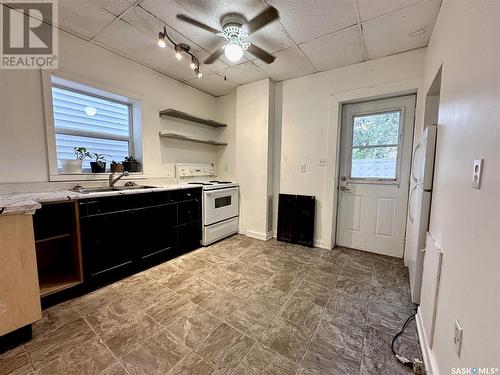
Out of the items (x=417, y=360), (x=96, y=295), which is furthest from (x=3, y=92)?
(x=417, y=360)

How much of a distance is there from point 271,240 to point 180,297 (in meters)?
1.86

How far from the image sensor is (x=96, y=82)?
2.44 m

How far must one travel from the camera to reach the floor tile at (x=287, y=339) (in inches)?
54.0

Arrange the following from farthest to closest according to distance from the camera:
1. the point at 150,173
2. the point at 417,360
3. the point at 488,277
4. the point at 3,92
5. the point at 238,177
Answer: the point at 238,177, the point at 150,173, the point at 3,92, the point at 417,360, the point at 488,277

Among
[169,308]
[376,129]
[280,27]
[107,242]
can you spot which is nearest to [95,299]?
[107,242]

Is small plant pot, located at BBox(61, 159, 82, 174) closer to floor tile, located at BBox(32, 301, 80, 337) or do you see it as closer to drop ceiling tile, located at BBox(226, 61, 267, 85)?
floor tile, located at BBox(32, 301, 80, 337)

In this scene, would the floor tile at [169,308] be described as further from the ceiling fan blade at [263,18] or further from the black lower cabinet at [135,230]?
the ceiling fan blade at [263,18]

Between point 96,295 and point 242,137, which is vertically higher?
point 242,137

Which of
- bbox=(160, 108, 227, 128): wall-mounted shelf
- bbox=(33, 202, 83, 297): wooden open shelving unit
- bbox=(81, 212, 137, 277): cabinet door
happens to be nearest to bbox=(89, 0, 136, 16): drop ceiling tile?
bbox=(160, 108, 227, 128): wall-mounted shelf

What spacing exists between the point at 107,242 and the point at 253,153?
2368 mm

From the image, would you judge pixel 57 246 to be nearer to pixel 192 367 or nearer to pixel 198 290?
pixel 198 290

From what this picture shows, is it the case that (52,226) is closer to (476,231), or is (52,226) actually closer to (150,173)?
(150,173)

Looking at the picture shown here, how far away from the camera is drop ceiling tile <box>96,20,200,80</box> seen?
2188mm

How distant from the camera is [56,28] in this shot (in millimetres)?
2109
